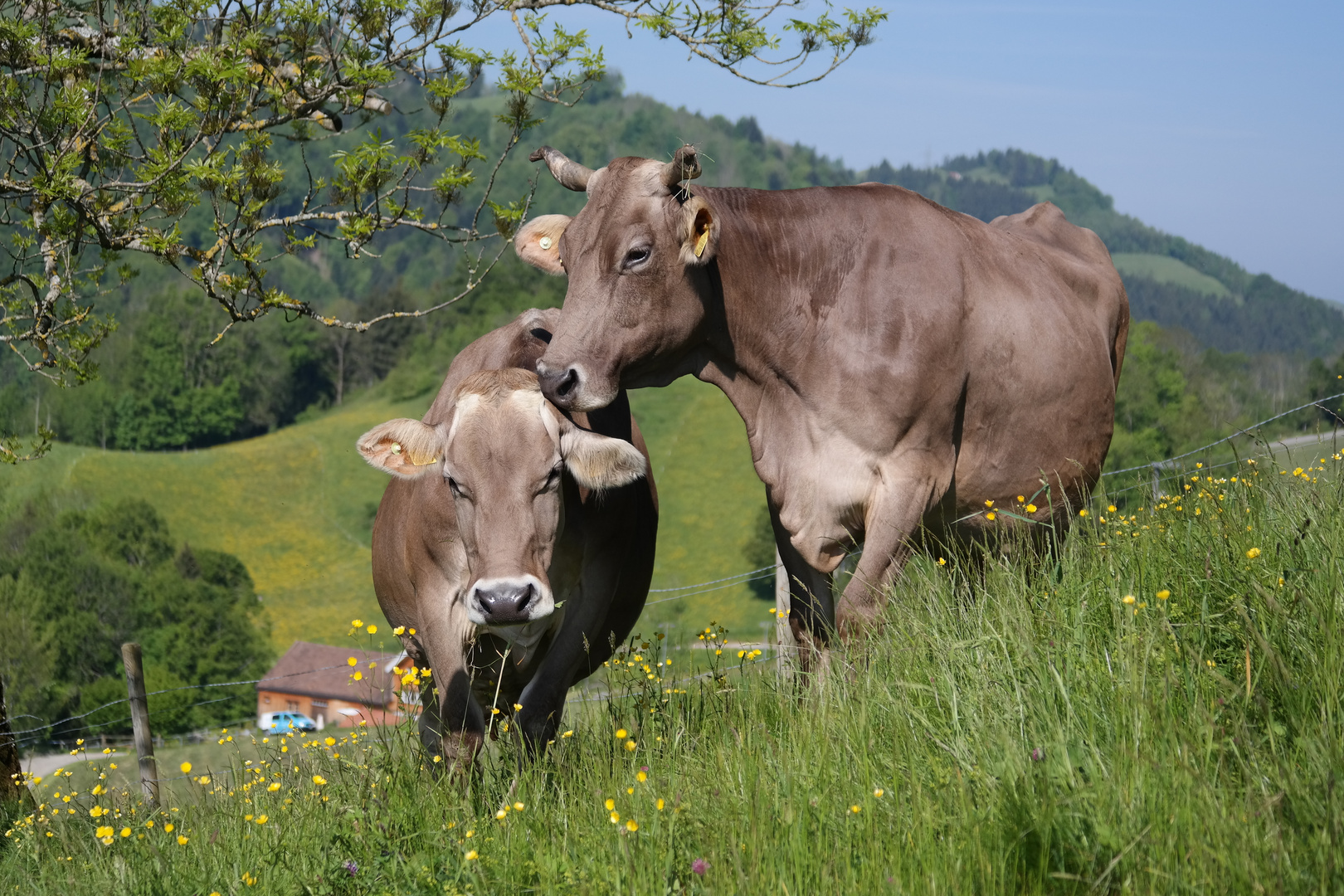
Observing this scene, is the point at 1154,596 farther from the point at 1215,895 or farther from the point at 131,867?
the point at 131,867

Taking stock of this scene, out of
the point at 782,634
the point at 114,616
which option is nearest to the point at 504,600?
the point at 782,634

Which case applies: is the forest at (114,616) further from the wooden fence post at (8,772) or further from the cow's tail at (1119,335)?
the cow's tail at (1119,335)

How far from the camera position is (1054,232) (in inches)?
271

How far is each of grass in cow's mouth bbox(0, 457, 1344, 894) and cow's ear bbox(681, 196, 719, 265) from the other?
5.45 feet

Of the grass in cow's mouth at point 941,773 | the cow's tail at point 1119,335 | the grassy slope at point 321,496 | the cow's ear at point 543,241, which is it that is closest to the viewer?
the grass in cow's mouth at point 941,773

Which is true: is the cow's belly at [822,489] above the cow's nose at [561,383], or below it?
below

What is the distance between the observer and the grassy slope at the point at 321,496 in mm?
84812

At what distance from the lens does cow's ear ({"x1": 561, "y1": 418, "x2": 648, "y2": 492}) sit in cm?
508

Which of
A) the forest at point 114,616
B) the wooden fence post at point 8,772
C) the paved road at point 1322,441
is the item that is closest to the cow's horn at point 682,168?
the paved road at point 1322,441

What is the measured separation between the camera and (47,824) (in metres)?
5.45

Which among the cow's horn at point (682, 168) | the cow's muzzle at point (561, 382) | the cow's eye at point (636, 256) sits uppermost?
the cow's horn at point (682, 168)

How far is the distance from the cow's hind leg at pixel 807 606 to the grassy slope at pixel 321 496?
69.6 m

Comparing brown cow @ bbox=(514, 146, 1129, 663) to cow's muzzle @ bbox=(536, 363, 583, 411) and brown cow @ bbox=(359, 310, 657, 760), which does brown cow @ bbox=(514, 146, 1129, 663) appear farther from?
brown cow @ bbox=(359, 310, 657, 760)

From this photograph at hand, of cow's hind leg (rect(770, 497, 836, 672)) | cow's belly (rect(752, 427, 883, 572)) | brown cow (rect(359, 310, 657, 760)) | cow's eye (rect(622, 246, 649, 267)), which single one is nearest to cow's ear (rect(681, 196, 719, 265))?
cow's eye (rect(622, 246, 649, 267))
